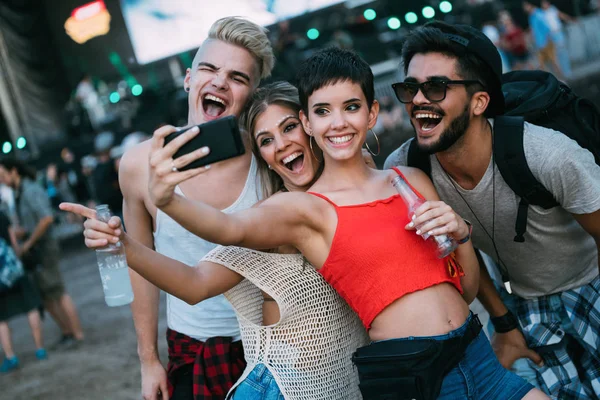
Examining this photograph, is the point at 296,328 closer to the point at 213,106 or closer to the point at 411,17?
the point at 213,106

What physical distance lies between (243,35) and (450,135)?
1093 millimetres

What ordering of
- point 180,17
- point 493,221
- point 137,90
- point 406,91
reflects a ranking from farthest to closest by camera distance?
point 180,17 < point 137,90 < point 493,221 < point 406,91

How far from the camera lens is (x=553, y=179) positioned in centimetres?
287

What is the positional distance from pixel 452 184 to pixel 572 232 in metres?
0.63

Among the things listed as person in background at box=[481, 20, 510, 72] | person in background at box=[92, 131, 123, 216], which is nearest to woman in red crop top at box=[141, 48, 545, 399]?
person in background at box=[92, 131, 123, 216]

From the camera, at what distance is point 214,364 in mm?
2910

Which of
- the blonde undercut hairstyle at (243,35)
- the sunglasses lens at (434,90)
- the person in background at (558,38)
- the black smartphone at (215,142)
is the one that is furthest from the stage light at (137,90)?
the black smartphone at (215,142)

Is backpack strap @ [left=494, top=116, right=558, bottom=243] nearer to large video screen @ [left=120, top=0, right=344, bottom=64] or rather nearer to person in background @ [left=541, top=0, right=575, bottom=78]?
person in background @ [left=541, top=0, right=575, bottom=78]

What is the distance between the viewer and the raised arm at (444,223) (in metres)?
2.36

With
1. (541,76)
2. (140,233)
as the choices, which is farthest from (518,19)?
(140,233)

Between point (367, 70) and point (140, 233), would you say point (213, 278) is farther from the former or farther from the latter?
point (367, 70)

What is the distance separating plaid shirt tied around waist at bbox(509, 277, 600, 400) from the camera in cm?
322

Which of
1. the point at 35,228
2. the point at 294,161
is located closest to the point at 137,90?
the point at 35,228

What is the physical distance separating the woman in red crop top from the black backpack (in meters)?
0.46
